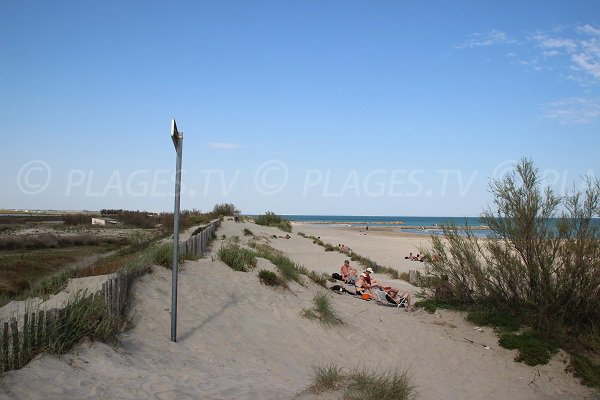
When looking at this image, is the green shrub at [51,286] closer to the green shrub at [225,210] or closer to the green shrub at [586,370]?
the green shrub at [586,370]

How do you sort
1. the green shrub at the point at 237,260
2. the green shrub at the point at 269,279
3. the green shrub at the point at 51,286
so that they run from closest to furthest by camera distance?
the green shrub at the point at 51,286 → the green shrub at the point at 269,279 → the green shrub at the point at 237,260

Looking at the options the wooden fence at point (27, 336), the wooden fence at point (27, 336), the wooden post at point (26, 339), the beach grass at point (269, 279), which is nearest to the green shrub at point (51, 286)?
the wooden fence at point (27, 336)

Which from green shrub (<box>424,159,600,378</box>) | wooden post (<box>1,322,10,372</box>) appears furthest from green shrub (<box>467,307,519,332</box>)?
wooden post (<box>1,322,10,372</box>)

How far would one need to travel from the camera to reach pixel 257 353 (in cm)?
759

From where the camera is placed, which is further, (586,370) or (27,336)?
(586,370)

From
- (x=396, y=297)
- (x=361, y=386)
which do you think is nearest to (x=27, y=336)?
(x=361, y=386)

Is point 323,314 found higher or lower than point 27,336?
lower

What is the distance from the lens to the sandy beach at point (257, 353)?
514 cm

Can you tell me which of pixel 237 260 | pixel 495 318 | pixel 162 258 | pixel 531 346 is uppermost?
pixel 162 258

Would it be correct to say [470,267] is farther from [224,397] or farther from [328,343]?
[224,397]

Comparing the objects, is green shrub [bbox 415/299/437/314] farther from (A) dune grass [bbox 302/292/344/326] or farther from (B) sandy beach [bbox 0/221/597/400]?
(A) dune grass [bbox 302/292/344/326]

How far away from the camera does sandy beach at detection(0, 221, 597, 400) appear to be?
514 centimetres

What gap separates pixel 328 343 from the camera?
352 inches

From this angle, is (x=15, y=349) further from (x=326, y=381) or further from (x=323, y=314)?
(x=323, y=314)
